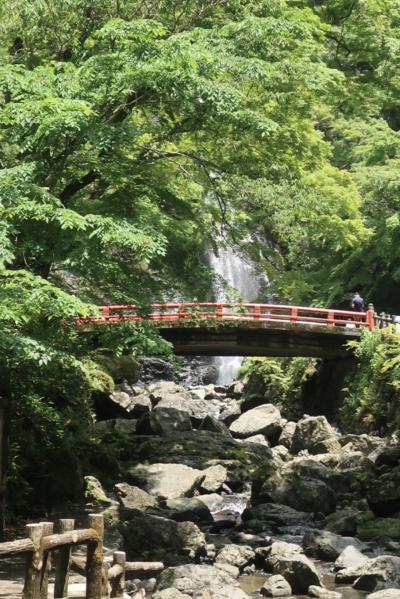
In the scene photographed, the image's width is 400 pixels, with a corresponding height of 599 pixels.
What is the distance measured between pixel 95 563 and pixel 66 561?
32cm

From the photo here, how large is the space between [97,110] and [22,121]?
2.08 m

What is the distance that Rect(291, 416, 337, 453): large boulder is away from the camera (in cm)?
2852

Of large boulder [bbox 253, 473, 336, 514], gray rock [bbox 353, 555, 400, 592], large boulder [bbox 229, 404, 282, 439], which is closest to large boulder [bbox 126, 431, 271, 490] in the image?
large boulder [bbox 229, 404, 282, 439]

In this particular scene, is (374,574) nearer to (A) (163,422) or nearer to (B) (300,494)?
(B) (300,494)

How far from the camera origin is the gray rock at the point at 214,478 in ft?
75.2

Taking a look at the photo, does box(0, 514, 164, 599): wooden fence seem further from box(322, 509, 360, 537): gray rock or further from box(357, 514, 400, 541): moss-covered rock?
box(322, 509, 360, 537): gray rock

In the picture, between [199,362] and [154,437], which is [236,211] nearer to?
[154,437]

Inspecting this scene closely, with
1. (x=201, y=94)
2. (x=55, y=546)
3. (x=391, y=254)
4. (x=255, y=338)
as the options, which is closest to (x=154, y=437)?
(x=255, y=338)

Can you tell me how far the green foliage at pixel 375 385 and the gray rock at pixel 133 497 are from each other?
9.53 m

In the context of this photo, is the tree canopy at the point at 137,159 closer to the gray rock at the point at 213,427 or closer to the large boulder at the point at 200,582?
the large boulder at the point at 200,582

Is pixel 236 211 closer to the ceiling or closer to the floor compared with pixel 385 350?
closer to the ceiling

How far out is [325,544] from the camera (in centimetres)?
1716

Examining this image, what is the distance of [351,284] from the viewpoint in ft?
120

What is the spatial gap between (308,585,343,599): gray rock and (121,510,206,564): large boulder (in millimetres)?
2603
